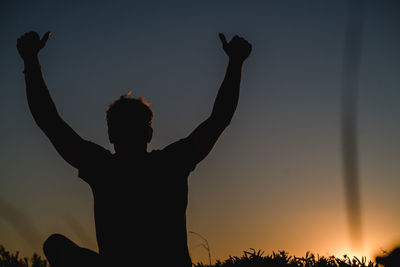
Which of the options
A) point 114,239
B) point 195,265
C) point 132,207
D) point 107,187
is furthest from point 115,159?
point 195,265

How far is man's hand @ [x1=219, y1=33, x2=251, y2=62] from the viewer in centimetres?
276

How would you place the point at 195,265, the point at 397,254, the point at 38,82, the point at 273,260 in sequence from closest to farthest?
the point at 38,82, the point at 397,254, the point at 273,260, the point at 195,265

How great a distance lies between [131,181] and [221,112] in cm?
79

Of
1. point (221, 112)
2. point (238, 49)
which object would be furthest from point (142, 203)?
point (238, 49)

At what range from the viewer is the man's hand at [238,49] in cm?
276

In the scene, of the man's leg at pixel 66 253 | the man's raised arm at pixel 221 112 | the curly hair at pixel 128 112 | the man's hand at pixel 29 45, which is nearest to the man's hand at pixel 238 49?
the man's raised arm at pixel 221 112

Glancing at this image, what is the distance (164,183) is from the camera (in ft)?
7.39

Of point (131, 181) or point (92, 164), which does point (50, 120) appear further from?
point (131, 181)

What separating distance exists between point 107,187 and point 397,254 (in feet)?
9.84

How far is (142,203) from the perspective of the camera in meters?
2.22

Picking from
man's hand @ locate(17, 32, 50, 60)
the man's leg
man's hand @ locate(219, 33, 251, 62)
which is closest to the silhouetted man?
the man's leg

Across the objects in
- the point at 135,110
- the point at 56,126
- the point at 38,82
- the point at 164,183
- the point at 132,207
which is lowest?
the point at 132,207

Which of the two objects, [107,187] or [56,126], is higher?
[56,126]

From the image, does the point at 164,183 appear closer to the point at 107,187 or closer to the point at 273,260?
the point at 107,187
